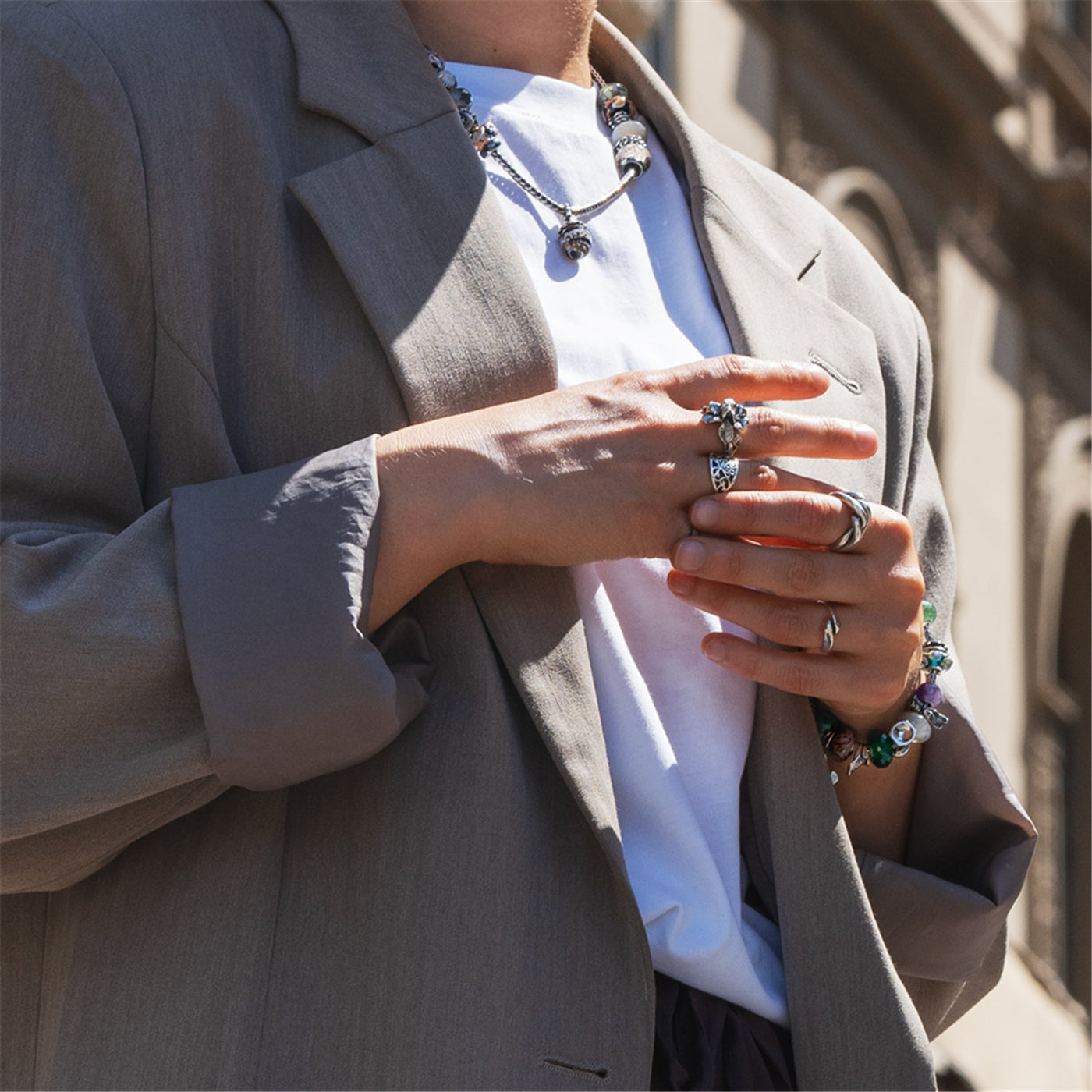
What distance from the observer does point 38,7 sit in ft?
5.24

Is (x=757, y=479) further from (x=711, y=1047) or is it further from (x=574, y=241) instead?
(x=711, y=1047)

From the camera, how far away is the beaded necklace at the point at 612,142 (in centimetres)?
176

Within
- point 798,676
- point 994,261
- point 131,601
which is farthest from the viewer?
point 994,261

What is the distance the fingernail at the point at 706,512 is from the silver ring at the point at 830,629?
149mm

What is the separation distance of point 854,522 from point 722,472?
5.3 inches

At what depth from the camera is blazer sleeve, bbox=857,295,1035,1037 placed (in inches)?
68.4

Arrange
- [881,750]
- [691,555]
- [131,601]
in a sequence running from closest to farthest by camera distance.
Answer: [131,601] → [691,555] → [881,750]

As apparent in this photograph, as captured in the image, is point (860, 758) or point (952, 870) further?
point (952, 870)

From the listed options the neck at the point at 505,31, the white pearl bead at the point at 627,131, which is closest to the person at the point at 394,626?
the neck at the point at 505,31

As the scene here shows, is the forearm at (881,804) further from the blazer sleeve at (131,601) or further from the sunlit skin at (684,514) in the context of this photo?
the blazer sleeve at (131,601)

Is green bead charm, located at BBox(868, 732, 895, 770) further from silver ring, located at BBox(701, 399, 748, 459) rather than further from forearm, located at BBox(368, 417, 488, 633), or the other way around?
forearm, located at BBox(368, 417, 488, 633)

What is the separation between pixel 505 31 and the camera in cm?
190

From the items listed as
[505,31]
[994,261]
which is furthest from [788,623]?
[994,261]

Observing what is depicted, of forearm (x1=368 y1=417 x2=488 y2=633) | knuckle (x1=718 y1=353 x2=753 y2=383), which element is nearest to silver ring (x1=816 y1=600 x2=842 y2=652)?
knuckle (x1=718 y1=353 x2=753 y2=383)
